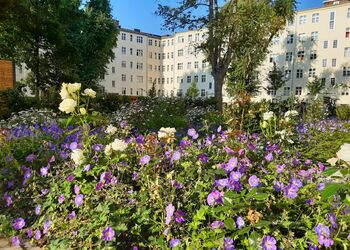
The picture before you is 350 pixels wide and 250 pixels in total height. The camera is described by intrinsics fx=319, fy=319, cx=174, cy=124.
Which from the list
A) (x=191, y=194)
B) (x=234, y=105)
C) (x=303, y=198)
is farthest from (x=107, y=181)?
(x=234, y=105)

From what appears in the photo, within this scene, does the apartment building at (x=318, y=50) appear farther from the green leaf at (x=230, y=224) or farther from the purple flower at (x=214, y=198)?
the green leaf at (x=230, y=224)

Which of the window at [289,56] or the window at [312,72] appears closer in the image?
the window at [312,72]

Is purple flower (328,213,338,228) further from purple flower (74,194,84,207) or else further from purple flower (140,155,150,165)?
purple flower (74,194,84,207)

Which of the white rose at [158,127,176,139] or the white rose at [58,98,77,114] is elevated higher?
the white rose at [58,98,77,114]

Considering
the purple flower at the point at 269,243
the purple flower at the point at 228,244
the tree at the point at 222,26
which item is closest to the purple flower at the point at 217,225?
the purple flower at the point at 228,244

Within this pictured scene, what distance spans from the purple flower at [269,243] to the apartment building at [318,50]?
4282 centimetres

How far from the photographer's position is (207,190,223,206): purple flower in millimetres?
1873

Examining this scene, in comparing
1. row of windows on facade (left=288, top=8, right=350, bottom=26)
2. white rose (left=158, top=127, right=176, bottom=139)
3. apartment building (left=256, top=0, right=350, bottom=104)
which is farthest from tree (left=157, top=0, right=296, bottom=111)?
row of windows on facade (left=288, top=8, right=350, bottom=26)

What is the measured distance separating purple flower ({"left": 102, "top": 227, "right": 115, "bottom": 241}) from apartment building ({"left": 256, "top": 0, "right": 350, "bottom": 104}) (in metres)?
42.8

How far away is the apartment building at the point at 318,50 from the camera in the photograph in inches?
1734

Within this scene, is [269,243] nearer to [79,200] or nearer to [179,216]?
[179,216]

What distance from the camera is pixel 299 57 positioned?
47.9 metres

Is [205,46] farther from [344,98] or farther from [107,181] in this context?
[344,98]

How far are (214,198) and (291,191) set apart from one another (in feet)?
1.50
